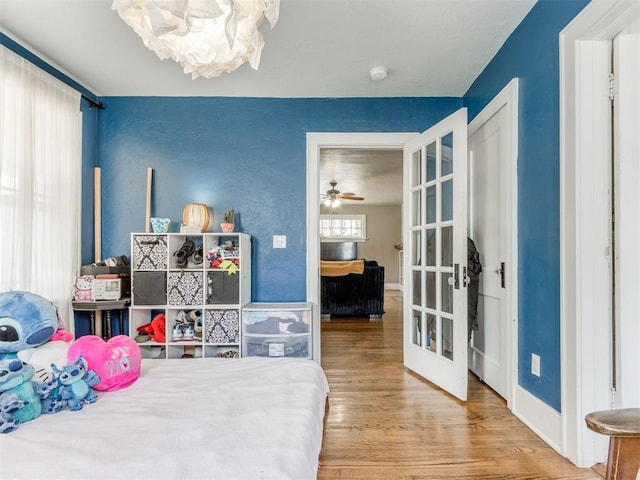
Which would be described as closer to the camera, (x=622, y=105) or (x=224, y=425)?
(x=224, y=425)

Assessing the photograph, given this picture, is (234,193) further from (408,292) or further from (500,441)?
(500,441)

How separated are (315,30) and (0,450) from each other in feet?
7.90

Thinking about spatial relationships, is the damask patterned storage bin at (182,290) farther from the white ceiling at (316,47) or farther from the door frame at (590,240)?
the door frame at (590,240)

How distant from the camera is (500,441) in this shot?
189cm

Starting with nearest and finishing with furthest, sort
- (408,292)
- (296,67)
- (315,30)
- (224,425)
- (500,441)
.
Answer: (224,425)
(500,441)
(315,30)
(296,67)
(408,292)

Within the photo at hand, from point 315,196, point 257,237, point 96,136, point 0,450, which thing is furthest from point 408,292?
point 96,136

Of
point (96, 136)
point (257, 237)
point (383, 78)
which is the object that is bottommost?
point (257, 237)

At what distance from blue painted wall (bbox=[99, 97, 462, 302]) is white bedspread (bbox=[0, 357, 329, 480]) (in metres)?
1.75

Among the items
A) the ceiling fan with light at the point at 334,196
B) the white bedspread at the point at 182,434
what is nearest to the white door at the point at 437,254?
the white bedspread at the point at 182,434

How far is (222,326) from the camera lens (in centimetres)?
279

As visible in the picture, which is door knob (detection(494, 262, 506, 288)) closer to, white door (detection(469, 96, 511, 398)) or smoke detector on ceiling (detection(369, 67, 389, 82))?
white door (detection(469, 96, 511, 398))

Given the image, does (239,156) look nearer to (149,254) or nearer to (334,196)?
(149,254)

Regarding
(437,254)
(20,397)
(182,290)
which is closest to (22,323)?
(20,397)

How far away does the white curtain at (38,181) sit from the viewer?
214cm
